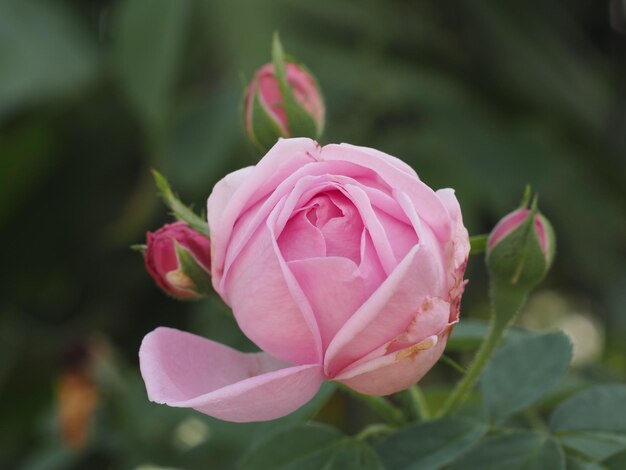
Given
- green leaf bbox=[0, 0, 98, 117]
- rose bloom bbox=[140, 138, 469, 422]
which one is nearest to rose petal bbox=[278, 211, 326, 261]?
rose bloom bbox=[140, 138, 469, 422]

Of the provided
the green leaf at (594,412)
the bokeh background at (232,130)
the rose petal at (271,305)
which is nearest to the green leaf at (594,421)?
the green leaf at (594,412)

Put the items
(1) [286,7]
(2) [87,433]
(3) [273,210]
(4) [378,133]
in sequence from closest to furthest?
(3) [273,210], (2) [87,433], (4) [378,133], (1) [286,7]

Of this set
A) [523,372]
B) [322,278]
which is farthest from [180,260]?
[523,372]

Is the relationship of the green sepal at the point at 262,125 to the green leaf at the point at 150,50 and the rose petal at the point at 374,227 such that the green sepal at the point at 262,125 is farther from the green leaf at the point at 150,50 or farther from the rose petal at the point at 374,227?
the green leaf at the point at 150,50

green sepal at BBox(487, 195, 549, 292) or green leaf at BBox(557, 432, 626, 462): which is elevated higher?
green sepal at BBox(487, 195, 549, 292)

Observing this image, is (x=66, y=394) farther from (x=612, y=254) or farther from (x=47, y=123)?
(x=612, y=254)

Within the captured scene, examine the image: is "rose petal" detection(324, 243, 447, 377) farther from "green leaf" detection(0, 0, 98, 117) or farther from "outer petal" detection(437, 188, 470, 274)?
"green leaf" detection(0, 0, 98, 117)

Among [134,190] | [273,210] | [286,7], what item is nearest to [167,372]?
[273,210]
